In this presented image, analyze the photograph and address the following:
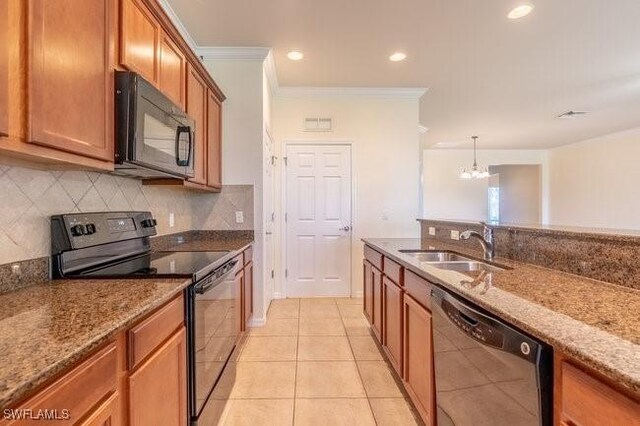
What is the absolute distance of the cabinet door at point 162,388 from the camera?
1.04 meters

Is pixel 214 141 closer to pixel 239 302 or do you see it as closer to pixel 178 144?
pixel 178 144

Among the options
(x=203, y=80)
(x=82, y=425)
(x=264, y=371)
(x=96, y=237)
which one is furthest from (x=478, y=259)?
(x=203, y=80)

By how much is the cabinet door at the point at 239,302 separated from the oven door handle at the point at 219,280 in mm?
196

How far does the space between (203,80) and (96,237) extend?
154cm

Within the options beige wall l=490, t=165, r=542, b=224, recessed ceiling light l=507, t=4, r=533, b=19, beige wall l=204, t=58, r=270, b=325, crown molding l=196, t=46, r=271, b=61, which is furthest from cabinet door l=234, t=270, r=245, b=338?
beige wall l=490, t=165, r=542, b=224

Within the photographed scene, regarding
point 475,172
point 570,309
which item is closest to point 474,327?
point 570,309

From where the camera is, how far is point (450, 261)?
2342 mm

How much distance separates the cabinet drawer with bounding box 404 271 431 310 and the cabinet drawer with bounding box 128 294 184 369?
1.13 m

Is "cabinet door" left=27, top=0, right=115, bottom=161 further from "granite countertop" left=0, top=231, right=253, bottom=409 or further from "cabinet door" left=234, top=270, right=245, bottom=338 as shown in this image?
"cabinet door" left=234, top=270, right=245, bottom=338

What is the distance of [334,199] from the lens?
433cm

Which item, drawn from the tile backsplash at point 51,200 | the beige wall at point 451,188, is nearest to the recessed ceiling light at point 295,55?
the tile backsplash at point 51,200

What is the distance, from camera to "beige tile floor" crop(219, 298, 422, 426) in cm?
191

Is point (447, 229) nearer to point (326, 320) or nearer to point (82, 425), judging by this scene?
point (326, 320)

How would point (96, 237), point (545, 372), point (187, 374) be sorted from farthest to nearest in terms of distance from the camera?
1. point (96, 237)
2. point (187, 374)
3. point (545, 372)
